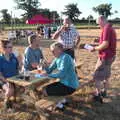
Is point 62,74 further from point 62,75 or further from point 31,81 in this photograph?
point 31,81

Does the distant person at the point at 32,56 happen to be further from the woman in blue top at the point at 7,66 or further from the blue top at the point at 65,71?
the blue top at the point at 65,71

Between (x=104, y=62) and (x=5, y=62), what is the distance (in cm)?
188

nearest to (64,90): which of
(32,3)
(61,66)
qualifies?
(61,66)

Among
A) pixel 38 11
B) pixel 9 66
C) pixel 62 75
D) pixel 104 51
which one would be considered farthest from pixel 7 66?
pixel 38 11

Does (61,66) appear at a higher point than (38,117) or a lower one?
higher

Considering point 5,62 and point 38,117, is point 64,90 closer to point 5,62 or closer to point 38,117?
point 38,117

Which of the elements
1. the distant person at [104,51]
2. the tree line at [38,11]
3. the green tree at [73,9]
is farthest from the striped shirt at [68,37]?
the green tree at [73,9]

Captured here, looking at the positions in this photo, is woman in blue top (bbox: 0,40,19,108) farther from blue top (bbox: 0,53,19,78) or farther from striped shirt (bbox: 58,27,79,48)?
striped shirt (bbox: 58,27,79,48)

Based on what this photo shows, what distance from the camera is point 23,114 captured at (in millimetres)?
5895

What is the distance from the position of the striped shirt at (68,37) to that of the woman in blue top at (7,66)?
7.34 feet

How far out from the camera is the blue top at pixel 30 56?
692cm

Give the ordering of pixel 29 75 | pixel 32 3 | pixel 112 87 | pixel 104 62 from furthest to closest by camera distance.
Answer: pixel 32 3, pixel 112 87, pixel 104 62, pixel 29 75

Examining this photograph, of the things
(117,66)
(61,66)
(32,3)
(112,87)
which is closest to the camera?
(61,66)

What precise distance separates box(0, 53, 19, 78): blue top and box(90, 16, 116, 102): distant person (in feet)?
5.10
